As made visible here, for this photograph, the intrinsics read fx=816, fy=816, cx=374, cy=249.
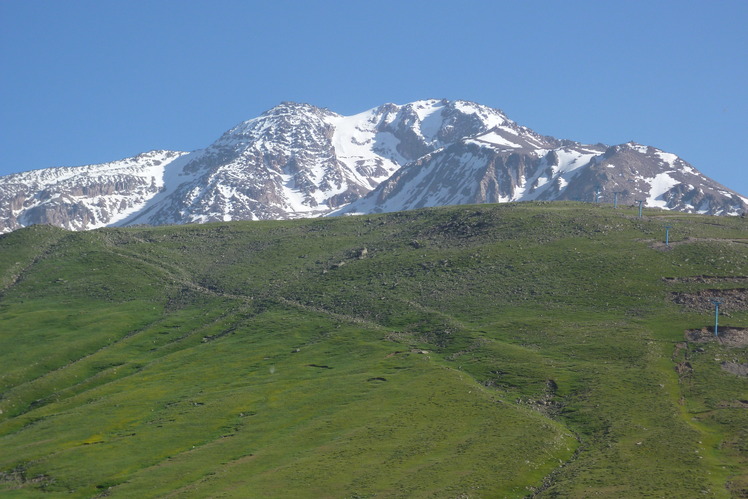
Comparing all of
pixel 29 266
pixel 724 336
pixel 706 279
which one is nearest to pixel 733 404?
pixel 724 336

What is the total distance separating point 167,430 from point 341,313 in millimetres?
48838

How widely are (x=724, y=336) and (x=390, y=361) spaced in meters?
41.3

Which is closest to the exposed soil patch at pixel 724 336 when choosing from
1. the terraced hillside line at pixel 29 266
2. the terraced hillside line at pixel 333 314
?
the terraced hillside line at pixel 333 314

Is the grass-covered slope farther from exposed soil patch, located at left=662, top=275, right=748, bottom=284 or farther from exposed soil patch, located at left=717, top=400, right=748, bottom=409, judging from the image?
exposed soil patch, located at left=662, top=275, right=748, bottom=284

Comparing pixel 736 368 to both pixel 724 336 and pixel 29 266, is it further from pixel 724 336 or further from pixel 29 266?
pixel 29 266

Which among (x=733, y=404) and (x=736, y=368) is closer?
(x=733, y=404)

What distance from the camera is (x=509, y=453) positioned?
68250 millimetres

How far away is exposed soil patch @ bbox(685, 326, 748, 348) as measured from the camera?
325 feet

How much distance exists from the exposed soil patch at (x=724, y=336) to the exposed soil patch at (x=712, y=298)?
26.3 feet

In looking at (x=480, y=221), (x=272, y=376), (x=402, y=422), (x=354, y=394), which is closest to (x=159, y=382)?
(x=272, y=376)

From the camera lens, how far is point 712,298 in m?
114

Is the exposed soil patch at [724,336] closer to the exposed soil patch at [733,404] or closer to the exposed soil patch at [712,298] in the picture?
the exposed soil patch at [712,298]

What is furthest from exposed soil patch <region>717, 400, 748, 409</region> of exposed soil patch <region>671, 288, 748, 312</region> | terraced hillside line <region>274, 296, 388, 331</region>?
terraced hillside line <region>274, 296, 388, 331</region>

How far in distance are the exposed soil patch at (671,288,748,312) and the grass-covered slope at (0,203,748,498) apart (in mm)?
387
